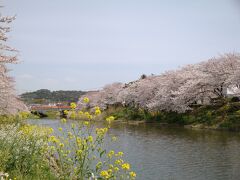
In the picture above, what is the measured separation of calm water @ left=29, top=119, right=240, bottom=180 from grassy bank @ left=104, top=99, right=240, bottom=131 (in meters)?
6.94

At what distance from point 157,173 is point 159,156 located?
4116 mm

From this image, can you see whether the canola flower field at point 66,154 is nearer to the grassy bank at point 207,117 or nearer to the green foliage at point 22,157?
the green foliage at point 22,157

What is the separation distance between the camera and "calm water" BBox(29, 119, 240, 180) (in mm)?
14594

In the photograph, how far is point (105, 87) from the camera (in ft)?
266

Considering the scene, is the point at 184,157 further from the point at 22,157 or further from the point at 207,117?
the point at 207,117

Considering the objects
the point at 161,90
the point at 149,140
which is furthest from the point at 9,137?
the point at 161,90

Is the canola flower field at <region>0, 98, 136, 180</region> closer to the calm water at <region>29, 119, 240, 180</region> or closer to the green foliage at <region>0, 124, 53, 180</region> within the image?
the green foliage at <region>0, 124, 53, 180</region>

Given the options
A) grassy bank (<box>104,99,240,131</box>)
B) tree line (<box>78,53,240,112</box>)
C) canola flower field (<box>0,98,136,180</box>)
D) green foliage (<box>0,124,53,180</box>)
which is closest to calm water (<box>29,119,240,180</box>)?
green foliage (<box>0,124,53,180</box>)

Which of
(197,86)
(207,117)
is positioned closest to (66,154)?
(207,117)

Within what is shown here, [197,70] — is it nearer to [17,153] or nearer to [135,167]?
[135,167]

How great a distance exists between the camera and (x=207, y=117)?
37.1 meters

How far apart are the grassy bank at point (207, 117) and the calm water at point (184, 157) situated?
6945 millimetres

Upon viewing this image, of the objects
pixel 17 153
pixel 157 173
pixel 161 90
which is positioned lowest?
pixel 157 173

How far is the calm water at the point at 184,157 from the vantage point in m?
14.6
